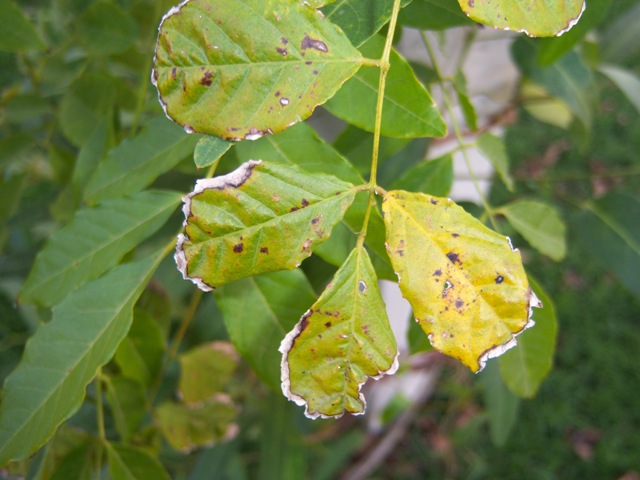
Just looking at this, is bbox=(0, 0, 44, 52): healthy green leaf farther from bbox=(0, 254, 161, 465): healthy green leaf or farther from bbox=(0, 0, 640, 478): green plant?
bbox=(0, 254, 161, 465): healthy green leaf

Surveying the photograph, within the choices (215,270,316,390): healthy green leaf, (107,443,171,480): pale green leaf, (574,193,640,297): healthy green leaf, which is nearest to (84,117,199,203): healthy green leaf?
(215,270,316,390): healthy green leaf

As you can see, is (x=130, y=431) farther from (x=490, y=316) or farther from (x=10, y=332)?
(x=10, y=332)

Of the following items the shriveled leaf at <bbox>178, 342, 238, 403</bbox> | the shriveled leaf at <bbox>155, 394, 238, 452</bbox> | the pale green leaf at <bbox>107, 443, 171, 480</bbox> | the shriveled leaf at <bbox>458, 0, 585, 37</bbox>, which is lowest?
the shriveled leaf at <bbox>155, 394, 238, 452</bbox>

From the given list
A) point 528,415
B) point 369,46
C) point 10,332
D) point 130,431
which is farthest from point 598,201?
point 10,332

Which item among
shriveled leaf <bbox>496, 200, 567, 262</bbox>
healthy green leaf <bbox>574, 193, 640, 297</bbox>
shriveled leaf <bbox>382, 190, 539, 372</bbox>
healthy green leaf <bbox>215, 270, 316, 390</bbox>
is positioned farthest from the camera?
healthy green leaf <bbox>574, 193, 640, 297</bbox>

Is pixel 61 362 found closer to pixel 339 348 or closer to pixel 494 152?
pixel 339 348

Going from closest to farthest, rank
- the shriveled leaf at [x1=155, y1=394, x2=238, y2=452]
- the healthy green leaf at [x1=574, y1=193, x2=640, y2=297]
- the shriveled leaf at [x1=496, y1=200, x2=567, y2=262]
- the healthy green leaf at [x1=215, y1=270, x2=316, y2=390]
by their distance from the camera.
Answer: the healthy green leaf at [x1=215, y1=270, x2=316, y2=390], the shriveled leaf at [x1=496, y1=200, x2=567, y2=262], the shriveled leaf at [x1=155, y1=394, x2=238, y2=452], the healthy green leaf at [x1=574, y1=193, x2=640, y2=297]

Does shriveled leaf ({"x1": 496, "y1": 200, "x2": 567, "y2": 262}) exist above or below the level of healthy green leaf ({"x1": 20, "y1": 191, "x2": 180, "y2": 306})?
above
